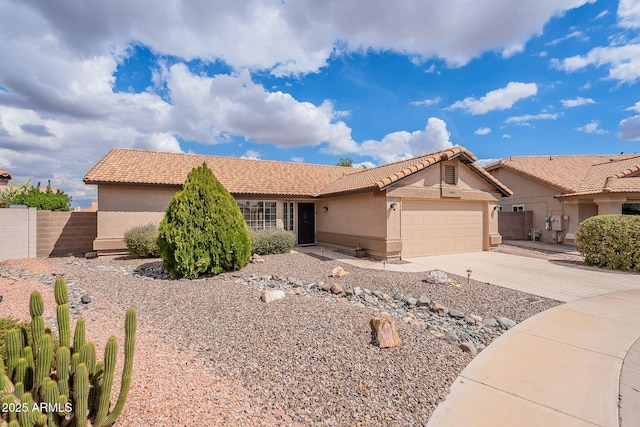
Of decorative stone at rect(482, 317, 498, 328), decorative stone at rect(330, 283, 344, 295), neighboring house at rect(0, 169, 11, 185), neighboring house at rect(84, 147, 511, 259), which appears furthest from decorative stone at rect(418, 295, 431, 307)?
neighboring house at rect(0, 169, 11, 185)

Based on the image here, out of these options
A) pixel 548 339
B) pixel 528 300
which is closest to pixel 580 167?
pixel 528 300

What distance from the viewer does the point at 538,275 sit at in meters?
9.84

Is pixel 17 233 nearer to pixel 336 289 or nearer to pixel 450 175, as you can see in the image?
pixel 336 289

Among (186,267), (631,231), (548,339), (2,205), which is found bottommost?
(548,339)

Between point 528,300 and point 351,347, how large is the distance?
5290 millimetres

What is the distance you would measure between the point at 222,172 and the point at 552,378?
1612cm

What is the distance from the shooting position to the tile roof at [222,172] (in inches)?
542

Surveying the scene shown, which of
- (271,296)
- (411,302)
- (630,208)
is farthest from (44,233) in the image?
(630,208)

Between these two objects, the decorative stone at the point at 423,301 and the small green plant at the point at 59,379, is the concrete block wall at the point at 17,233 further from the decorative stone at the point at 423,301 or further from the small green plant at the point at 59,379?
the decorative stone at the point at 423,301

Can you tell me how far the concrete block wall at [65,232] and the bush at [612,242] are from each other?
2075cm

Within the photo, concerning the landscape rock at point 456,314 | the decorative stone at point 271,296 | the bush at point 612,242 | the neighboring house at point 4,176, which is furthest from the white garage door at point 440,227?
the neighboring house at point 4,176

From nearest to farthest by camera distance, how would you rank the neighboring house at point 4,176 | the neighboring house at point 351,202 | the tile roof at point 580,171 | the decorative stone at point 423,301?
1. the decorative stone at point 423,301
2. the neighboring house at point 351,202
3. the tile roof at point 580,171
4. the neighboring house at point 4,176

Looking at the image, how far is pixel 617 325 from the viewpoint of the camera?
18.8 feet

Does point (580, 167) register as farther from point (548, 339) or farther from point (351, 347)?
point (351, 347)
